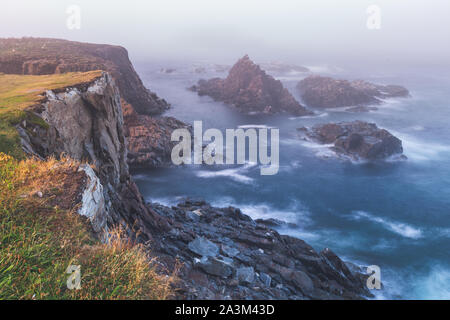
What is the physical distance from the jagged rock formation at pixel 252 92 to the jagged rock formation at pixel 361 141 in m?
23.5

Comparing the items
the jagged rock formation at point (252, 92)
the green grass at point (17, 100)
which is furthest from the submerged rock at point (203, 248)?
the jagged rock formation at point (252, 92)

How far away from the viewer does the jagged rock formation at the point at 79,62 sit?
194ft

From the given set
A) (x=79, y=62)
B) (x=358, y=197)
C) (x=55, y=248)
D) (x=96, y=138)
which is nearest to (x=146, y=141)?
(x=79, y=62)

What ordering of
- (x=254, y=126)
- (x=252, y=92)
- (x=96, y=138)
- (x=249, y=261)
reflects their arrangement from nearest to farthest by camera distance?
(x=96, y=138) → (x=249, y=261) → (x=254, y=126) → (x=252, y=92)

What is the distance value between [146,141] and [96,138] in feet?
111

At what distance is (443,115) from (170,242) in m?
95.9

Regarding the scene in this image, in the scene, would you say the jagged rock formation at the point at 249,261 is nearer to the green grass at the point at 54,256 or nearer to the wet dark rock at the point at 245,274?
the wet dark rock at the point at 245,274

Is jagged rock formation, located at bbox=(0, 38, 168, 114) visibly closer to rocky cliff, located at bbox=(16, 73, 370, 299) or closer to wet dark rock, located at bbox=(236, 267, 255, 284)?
rocky cliff, located at bbox=(16, 73, 370, 299)

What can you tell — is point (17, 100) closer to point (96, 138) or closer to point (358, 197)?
point (96, 138)

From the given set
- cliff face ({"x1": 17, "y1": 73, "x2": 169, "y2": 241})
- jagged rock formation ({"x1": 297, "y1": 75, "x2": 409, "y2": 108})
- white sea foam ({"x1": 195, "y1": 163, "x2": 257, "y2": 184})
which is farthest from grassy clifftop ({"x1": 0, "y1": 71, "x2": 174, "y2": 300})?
jagged rock formation ({"x1": 297, "y1": 75, "x2": 409, "y2": 108})

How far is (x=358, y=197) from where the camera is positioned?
44.1m

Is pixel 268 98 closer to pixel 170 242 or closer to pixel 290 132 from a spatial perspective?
pixel 290 132

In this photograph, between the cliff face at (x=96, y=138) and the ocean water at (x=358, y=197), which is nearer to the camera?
the cliff face at (x=96, y=138)
